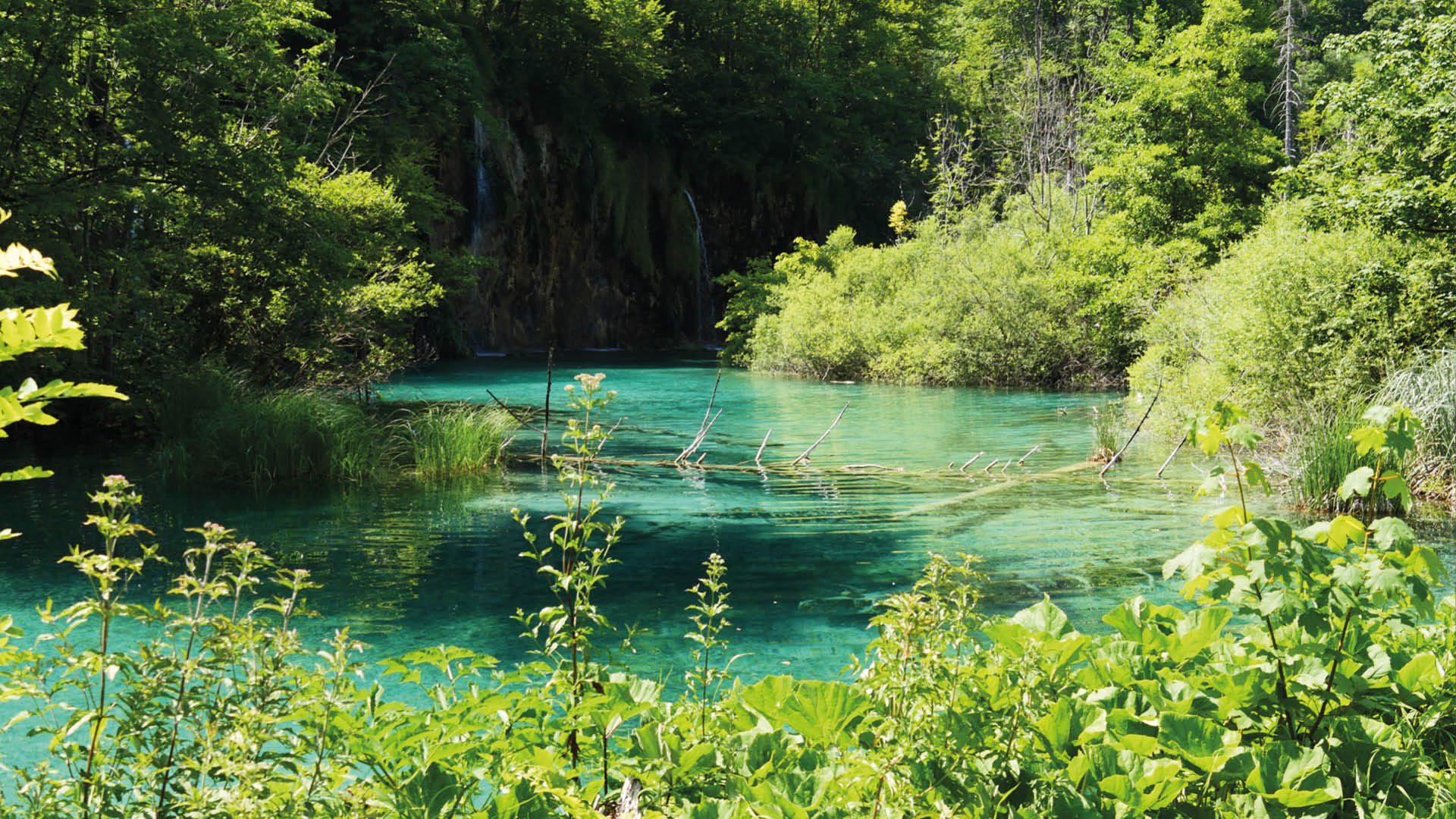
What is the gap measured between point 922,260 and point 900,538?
22589 mm

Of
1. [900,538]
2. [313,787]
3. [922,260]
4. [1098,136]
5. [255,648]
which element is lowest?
[900,538]

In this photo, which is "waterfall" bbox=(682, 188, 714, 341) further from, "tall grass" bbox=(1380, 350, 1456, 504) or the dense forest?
"tall grass" bbox=(1380, 350, 1456, 504)

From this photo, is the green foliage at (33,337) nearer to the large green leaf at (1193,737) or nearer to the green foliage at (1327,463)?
the large green leaf at (1193,737)

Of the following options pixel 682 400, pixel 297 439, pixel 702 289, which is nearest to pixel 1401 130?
pixel 682 400

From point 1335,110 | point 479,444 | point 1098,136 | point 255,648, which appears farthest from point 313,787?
point 1098,136

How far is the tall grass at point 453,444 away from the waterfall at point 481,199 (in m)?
24.8

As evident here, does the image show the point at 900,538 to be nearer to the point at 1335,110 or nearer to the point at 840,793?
the point at 840,793

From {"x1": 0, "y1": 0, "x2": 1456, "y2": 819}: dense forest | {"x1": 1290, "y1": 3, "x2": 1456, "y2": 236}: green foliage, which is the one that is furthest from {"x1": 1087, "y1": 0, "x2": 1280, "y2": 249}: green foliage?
{"x1": 1290, "y1": 3, "x2": 1456, "y2": 236}: green foliage

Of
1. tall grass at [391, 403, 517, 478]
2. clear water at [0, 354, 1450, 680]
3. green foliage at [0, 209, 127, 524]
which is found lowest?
clear water at [0, 354, 1450, 680]

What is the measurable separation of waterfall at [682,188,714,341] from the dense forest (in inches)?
6.7

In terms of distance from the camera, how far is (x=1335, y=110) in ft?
53.4

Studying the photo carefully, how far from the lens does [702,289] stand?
46.0 metres

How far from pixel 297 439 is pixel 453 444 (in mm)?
1628

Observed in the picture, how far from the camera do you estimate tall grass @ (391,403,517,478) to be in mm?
12500
